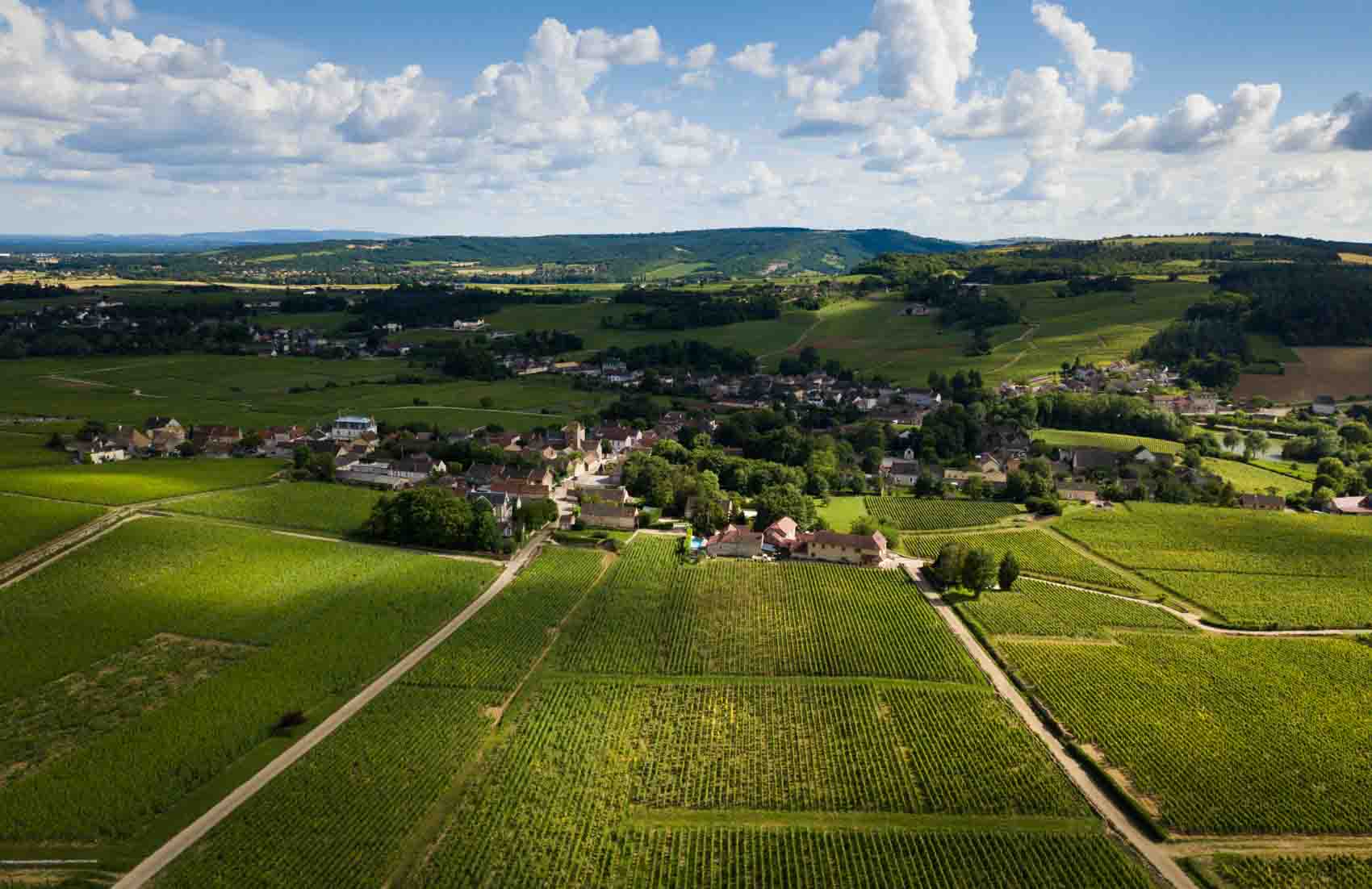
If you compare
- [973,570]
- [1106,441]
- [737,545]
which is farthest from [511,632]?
[1106,441]

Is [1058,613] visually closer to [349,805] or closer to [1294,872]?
[1294,872]

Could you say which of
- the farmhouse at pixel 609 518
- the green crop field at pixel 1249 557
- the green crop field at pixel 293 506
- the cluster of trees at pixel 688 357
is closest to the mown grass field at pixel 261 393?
the cluster of trees at pixel 688 357

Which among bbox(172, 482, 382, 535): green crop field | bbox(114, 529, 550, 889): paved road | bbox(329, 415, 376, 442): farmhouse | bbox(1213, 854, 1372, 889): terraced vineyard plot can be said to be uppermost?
bbox(329, 415, 376, 442): farmhouse

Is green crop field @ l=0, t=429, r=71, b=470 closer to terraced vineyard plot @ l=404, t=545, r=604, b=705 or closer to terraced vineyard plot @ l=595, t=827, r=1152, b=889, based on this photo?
terraced vineyard plot @ l=404, t=545, r=604, b=705

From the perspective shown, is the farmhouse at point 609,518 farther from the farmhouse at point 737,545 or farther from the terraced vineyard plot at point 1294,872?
the terraced vineyard plot at point 1294,872

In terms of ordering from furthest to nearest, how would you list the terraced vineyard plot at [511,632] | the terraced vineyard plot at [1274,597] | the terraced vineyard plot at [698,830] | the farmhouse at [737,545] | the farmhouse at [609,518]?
the farmhouse at [609,518] → the farmhouse at [737,545] → the terraced vineyard plot at [1274,597] → the terraced vineyard plot at [511,632] → the terraced vineyard plot at [698,830]

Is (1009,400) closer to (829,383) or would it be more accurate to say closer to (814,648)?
(829,383)

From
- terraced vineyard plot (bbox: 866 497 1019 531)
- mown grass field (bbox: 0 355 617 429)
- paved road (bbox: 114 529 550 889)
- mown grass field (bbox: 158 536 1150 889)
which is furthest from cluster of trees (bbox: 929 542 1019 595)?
mown grass field (bbox: 0 355 617 429)
